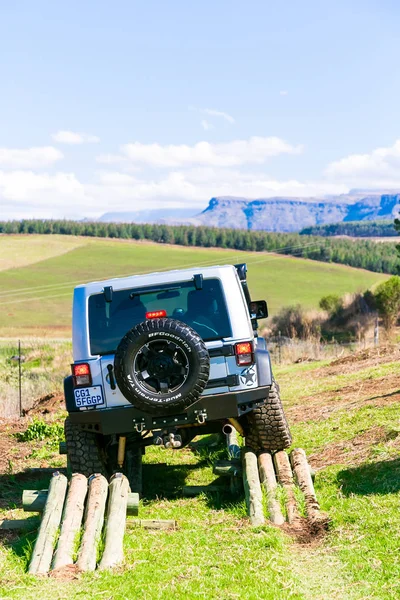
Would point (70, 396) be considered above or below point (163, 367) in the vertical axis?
below

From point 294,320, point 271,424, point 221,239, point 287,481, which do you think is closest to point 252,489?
point 287,481

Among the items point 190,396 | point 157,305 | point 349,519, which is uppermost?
point 157,305

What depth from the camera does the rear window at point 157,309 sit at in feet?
27.2

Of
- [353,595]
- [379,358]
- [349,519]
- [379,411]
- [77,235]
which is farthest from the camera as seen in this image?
[77,235]

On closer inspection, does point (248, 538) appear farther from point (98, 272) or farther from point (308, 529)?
point (98, 272)

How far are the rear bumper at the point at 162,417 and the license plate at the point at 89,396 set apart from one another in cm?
8

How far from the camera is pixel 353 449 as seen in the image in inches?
392

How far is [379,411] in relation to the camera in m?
11.8

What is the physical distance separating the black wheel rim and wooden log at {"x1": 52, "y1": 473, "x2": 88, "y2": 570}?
1147 mm

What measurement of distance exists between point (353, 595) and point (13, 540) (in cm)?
328

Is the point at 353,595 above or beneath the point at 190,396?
beneath

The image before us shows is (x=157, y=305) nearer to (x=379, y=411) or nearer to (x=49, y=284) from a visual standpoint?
(x=379, y=411)

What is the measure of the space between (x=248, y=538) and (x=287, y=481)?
5.14 ft

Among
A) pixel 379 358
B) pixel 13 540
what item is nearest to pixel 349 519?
pixel 13 540
